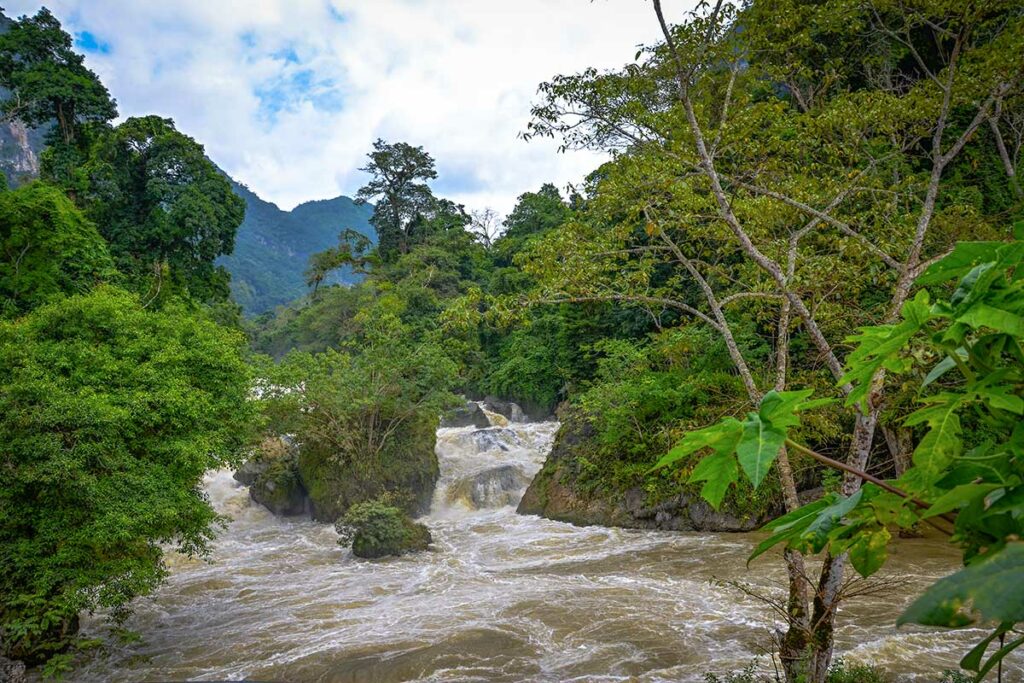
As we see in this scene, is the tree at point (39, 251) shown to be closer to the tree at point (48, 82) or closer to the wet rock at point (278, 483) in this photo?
the wet rock at point (278, 483)

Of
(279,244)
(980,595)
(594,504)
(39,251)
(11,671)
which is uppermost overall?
(279,244)

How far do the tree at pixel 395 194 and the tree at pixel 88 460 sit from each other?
34.6m

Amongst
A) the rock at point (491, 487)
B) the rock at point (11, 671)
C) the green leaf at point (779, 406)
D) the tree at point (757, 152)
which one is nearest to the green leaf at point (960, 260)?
the green leaf at point (779, 406)

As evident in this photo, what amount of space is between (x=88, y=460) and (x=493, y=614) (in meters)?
6.02

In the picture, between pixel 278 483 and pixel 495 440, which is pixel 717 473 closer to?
pixel 278 483

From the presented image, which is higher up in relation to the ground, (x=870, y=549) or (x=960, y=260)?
(x=960, y=260)

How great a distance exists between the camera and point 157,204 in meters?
20.3

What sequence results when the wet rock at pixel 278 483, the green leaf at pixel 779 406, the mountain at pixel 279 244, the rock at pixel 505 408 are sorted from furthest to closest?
the mountain at pixel 279 244, the rock at pixel 505 408, the wet rock at pixel 278 483, the green leaf at pixel 779 406

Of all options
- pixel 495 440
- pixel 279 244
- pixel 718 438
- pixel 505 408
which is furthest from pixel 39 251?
pixel 279 244

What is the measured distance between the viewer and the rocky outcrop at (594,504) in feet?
43.2

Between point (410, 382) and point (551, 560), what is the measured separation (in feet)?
25.5

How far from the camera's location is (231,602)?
10414mm

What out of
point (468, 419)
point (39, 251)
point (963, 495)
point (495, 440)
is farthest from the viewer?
point (468, 419)

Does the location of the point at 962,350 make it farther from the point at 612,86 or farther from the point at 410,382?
the point at 410,382
